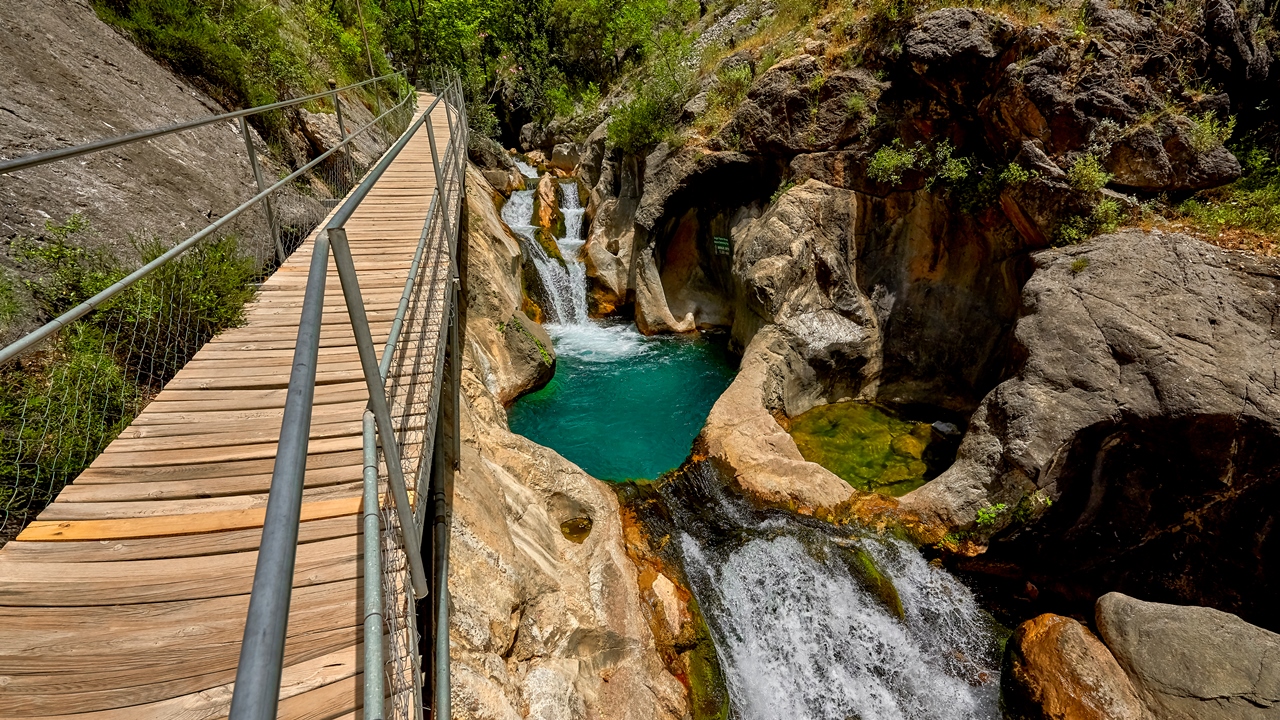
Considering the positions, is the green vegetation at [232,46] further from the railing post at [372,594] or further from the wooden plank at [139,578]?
the railing post at [372,594]

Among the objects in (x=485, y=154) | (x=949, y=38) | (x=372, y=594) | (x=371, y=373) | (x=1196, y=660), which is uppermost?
(x=485, y=154)

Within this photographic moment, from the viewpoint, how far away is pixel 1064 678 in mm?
5141

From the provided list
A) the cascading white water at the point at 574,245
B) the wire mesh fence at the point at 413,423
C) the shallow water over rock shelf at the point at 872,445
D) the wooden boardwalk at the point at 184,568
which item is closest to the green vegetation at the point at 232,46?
the wire mesh fence at the point at 413,423

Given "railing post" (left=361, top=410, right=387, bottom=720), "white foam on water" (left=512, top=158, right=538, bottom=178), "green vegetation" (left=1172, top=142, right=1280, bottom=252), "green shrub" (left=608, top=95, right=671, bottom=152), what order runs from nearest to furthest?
"railing post" (left=361, top=410, right=387, bottom=720), "green vegetation" (left=1172, top=142, right=1280, bottom=252), "green shrub" (left=608, top=95, right=671, bottom=152), "white foam on water" (left=512, top=158, right=538, bottom=178)

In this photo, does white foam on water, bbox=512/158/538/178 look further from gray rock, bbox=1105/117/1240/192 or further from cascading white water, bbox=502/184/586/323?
gray rock, bbox=1105/117/1240/192

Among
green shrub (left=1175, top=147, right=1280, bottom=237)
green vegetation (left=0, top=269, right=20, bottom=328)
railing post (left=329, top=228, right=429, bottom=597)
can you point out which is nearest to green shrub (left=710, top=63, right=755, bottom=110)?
green shrub (left=1175, top=147, right=1280, bottom=237)

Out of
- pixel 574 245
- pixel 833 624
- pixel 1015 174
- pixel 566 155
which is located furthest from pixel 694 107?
pixel 833 624

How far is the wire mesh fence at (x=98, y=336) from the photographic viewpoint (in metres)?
2.79

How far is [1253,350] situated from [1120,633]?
3731 millimetres

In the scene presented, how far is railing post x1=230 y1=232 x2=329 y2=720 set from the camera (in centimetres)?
70

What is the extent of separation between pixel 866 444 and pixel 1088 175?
5220mm

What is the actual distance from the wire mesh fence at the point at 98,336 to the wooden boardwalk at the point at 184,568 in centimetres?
37

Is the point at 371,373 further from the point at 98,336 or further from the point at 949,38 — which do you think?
the point at 949,38

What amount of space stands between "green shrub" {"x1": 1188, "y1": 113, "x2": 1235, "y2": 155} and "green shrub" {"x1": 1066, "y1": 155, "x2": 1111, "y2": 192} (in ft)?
3.52
